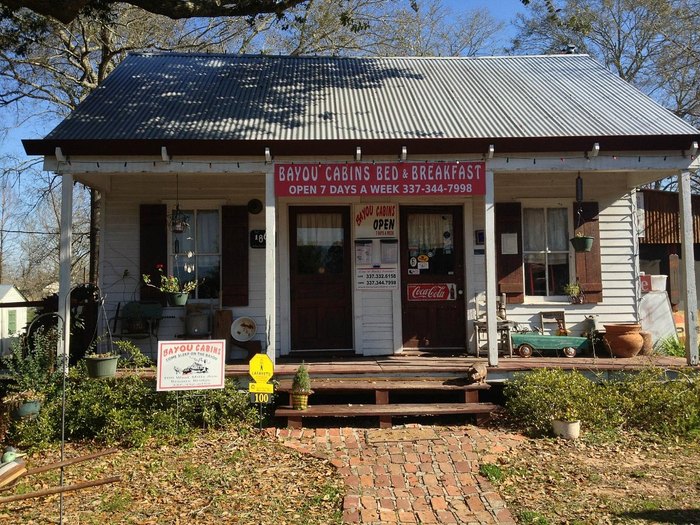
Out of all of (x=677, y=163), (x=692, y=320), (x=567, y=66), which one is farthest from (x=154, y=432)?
(x=567, y=66)

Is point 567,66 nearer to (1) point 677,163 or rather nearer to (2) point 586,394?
(1) point 677,163

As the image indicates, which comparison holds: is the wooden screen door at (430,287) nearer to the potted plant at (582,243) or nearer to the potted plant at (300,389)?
the potted plant at (582,243)

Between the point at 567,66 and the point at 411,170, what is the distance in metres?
5.37

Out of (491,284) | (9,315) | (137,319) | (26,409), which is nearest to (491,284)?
(491,284)

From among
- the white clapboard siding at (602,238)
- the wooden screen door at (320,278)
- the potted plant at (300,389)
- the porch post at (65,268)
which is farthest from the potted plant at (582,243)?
the porch post at (65,268)

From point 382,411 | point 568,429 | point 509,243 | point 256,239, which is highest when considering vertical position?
point 256,239

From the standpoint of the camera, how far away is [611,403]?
6066 mm

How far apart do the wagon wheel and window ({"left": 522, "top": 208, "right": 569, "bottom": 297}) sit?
0.95 meters

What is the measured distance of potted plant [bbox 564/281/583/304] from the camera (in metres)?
8.20

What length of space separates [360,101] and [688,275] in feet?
16.5

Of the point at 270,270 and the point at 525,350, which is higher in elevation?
the point at 270,270

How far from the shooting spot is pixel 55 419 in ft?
19.5

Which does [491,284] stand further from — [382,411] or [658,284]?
[658,284]

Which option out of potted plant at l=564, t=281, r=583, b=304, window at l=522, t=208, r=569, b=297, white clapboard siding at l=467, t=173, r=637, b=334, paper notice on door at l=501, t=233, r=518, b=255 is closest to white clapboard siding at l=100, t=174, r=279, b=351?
white clapboard siding at l=467, t=173, r=637, b=334
